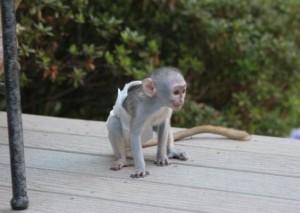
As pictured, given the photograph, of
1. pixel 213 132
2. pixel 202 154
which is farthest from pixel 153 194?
pixel 213 132

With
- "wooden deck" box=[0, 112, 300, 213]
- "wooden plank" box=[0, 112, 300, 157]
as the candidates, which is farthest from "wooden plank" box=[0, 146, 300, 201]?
"wooden plank" box=[0, 112, 300, 157]

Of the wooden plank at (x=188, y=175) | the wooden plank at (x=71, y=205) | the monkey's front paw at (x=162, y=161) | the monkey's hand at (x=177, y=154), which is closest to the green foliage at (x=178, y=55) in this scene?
the wooden plank at (x=188, y=175)


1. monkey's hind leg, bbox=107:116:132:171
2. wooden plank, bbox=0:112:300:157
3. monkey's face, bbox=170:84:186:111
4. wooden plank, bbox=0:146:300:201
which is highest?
monkey's face, bbox=170:84:186:111

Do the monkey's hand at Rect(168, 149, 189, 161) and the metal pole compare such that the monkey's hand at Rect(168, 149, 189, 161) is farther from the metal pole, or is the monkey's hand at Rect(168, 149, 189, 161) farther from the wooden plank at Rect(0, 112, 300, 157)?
the metal pole

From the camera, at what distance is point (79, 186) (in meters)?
3.23

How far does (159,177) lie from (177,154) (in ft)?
1.11

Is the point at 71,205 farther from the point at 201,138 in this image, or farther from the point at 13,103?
the point at 201,138

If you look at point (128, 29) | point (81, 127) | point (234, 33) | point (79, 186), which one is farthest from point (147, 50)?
point (79, 186)

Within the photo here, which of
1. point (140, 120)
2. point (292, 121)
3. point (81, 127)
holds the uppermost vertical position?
point (140, 120)

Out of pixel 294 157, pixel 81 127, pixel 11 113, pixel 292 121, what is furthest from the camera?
pixel 292 121

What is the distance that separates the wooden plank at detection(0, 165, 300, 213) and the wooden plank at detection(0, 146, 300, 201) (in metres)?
0.06

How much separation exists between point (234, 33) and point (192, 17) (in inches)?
14.6

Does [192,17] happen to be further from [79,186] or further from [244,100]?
[79,186]

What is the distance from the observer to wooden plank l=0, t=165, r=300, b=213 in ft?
9.84
